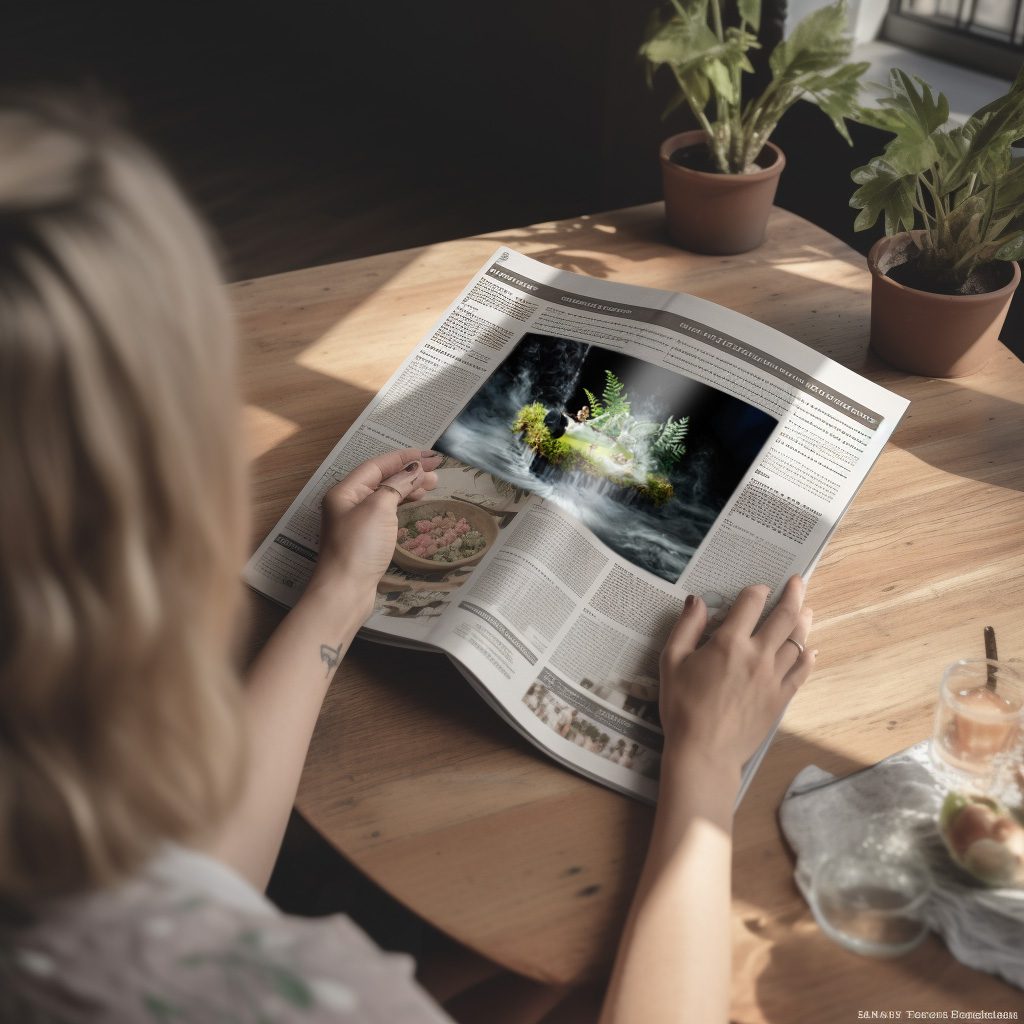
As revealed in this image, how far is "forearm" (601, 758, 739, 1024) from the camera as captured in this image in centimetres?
57

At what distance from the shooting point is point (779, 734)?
742mm

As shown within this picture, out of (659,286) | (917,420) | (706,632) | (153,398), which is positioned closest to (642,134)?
(659,286)

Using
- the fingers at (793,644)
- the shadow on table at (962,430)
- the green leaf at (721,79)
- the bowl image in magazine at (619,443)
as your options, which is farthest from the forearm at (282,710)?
the green leaf at (721,79)

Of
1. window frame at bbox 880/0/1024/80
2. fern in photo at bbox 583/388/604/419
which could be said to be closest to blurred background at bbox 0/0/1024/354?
window frame at bbox 880/0/1024/80

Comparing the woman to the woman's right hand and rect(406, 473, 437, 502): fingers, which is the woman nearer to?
the woman's right hand

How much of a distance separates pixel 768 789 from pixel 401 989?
32 centimetres

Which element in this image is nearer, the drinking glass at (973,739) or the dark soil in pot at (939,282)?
the drinking glass at (973,739)

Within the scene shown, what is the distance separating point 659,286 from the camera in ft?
4.06

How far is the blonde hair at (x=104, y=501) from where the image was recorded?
0.38 metres

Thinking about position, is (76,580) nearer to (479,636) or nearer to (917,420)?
(479,636)

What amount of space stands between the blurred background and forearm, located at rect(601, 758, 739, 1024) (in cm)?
121

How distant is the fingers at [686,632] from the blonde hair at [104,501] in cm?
38

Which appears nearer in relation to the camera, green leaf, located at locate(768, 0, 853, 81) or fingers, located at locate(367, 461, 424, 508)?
fingers, located at locate(367, 461, 424, 508)

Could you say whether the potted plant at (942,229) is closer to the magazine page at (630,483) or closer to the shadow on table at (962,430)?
the shadow on table at (962,430)
